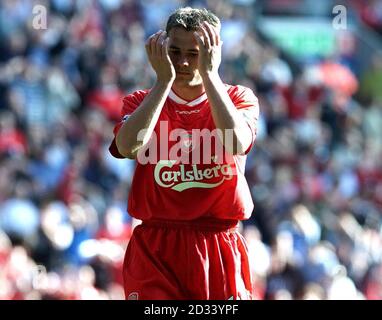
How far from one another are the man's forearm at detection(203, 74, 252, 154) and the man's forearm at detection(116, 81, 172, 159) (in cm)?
21

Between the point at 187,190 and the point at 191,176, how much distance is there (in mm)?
75

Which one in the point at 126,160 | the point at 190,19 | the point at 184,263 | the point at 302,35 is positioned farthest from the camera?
the point at 302,35

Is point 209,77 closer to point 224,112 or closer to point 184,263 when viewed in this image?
point 224,112

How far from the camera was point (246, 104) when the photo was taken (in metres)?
5.84

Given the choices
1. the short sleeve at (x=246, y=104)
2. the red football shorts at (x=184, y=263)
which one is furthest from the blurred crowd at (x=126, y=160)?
the short sleeve at (x=246, y=104)

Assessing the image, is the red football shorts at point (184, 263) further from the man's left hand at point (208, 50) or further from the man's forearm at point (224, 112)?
the man's left hand at point (208, 50)

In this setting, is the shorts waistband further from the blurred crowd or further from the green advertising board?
the green advertising board

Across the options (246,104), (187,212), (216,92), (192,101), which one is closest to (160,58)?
(216,92)

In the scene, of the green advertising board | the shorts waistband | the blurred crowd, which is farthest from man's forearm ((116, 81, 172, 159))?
the green advertising board

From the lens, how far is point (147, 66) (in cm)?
1584

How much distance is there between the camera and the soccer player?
5691 mm

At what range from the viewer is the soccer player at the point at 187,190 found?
569cm

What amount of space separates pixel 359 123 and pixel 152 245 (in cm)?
1190

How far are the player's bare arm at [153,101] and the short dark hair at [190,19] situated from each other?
0.49 ft
